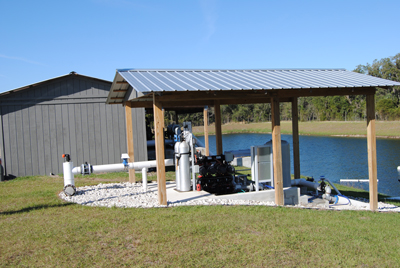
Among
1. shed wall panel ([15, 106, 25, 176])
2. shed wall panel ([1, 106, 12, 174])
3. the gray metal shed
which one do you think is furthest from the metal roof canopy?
shed wall panel ([1, 106, 12, 174])

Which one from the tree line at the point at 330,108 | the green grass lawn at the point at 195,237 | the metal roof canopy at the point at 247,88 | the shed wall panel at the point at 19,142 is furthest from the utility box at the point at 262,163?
the tree line at the point at 330,108

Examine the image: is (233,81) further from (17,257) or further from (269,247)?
(17,257)

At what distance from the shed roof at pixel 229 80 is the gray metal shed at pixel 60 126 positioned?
12.0ft

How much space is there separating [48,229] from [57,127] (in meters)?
8.05

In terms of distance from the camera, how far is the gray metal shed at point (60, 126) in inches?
468

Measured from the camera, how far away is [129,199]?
7363mm

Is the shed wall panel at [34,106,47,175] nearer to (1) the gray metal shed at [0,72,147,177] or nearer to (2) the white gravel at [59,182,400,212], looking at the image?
(1) the gray metal shed at [0,72,147,177]

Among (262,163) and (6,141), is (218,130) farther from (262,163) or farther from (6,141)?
(6,141)

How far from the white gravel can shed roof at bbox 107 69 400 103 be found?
2235 mm

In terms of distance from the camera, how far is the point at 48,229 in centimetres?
509

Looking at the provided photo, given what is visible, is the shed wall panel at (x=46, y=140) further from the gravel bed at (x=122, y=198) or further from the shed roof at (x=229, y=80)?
the shed roof at (x=229, y=80)

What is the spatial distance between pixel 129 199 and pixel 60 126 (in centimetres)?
643

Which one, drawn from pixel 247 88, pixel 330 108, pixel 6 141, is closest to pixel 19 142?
pixel 6 141

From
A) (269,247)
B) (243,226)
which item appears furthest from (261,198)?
(269,247)
